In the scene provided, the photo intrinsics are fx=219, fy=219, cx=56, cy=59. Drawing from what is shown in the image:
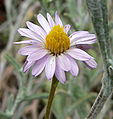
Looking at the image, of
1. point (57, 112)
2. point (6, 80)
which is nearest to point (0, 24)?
point (6, 80)

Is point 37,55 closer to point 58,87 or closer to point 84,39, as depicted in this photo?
point 84,39

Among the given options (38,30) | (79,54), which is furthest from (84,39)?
(38,30)

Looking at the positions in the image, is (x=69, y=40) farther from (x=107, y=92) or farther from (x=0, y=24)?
(x=0, y=24)

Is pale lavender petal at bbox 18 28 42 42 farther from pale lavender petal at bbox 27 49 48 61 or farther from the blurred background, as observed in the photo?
the blurred background

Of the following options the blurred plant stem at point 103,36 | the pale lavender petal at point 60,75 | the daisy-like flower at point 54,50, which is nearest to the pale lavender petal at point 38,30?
the daisy-like flower at point 54,50

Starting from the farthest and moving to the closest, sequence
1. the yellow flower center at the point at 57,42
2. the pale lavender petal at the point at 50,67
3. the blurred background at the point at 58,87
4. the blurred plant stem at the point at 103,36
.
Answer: the blurred background at the point at 58,87
the yellow flower center at the point at 57,42
the pale lavender petal at the point at 50,67
the blurred plant stem at the point at 103,36

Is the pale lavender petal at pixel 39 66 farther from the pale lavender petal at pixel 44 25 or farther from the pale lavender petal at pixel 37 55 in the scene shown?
the pale lavender petal at pixel 44 25

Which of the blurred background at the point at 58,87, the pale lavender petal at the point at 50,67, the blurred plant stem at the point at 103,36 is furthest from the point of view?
the blurred background at the point at 58,87

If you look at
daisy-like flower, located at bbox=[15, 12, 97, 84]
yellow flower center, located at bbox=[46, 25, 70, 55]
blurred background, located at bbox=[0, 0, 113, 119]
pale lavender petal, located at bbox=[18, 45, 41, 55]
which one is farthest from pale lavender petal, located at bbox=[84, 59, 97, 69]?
blurred background, located at bbox=[0, 0, 113, 119]
